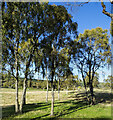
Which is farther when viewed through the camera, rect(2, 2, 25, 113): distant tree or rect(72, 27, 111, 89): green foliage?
rect(72, 27, 111, 89): green foliage

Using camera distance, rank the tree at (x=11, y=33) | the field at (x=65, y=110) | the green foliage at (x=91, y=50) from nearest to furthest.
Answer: the field at (x=65, y=110)
the tree at (x=11, y=33)
the green foliage at (x=91, y=50)

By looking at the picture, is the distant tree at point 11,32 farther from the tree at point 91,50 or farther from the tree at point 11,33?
the tree at point 91,50

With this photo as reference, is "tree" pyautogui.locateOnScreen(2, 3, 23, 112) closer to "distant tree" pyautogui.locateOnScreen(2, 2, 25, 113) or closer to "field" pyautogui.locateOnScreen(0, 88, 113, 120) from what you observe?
"distant tree" pyautogui.locateOnScreen(2, 2, 25, 113)

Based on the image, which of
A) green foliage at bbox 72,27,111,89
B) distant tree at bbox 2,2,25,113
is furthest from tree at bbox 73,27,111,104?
distant tree at bbox 2,2,25,113

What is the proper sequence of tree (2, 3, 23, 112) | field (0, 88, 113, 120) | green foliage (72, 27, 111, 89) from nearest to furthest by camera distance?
field (0, 88, 113, 120)
tree (2, 3, 23, 112)
green foliage (72, 27, 111, 89)

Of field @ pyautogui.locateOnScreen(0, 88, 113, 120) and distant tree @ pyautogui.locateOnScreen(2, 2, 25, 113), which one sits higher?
distant tree @ pyautogui.locateOnScreen(2, 2, 25, 113)

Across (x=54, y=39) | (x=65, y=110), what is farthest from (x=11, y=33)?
(x=65, y=110)

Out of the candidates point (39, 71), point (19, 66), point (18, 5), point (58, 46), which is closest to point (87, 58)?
point (58, 46)

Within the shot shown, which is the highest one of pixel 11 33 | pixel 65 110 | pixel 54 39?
pixel 11 33

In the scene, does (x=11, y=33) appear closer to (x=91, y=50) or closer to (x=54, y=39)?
(x=54, y=39)

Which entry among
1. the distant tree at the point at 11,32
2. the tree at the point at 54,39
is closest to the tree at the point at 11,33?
the distant tree at the point at 11,32

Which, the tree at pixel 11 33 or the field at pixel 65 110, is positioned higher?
the tree at pixel 11 33

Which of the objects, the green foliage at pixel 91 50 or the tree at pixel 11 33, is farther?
the green foliage at pixel 91 50

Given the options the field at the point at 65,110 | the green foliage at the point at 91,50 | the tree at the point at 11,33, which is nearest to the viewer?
the field at the point at 65,110
